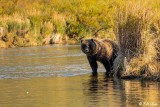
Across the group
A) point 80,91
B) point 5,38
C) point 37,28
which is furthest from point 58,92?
point 37,28

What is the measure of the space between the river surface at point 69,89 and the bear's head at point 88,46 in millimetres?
874

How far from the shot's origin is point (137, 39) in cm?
2038

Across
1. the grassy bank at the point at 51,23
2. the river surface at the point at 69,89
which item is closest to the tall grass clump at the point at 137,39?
the river surface at the point at 69,89

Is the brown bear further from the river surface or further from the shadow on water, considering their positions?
the shadow on water

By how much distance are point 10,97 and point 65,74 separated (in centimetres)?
636

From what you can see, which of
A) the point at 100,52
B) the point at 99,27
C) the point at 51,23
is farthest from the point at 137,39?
the point at 99,27

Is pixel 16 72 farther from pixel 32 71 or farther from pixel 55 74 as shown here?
pixel 55 74

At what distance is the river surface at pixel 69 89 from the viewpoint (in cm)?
1479

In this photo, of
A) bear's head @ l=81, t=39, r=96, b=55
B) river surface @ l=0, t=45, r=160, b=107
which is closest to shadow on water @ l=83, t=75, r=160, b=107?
river surface @ l=0, t=45, r=160, b=107

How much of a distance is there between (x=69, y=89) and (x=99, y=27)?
1551 inches

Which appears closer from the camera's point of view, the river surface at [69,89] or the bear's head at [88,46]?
the river surface at [69,89]

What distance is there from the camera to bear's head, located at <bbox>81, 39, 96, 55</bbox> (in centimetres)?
2317

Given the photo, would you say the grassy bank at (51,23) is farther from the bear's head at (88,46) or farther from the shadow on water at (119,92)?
the shadow on water at (119,92)

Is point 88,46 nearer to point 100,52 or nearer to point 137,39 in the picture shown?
point 100,52
